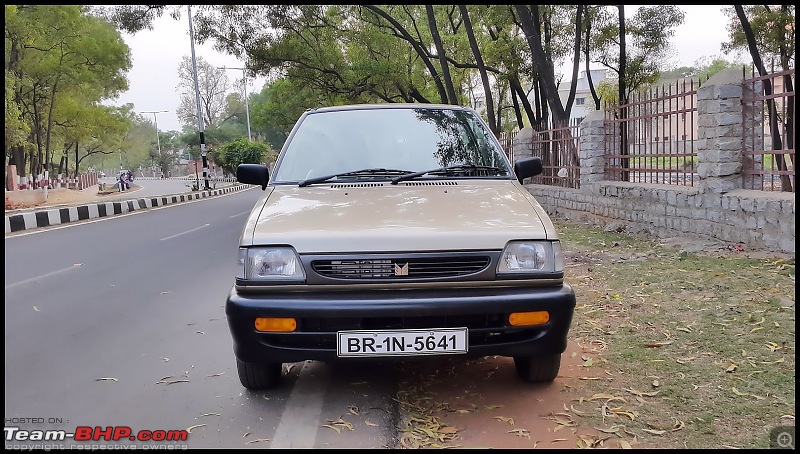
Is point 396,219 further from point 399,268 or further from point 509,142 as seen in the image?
point 509,142

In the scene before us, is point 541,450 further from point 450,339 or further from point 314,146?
point 314,146

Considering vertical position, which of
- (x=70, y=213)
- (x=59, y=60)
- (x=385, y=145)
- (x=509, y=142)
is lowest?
(x=70, y=213)

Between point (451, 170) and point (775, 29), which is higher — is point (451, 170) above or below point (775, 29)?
below

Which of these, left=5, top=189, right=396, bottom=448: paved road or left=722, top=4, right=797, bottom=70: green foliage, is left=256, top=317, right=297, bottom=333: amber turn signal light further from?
left=722, top=4, right=797, bottom=70: green foliage

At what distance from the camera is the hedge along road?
3.01m

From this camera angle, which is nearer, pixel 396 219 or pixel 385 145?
pixel 396 219

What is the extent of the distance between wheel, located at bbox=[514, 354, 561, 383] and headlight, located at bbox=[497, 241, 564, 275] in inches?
23.3

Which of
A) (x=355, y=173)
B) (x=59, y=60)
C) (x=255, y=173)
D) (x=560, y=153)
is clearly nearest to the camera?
(x=355, y=173)

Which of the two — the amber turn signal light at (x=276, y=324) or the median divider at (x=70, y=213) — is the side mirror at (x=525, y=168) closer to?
the amber turn signal light at (x=276, y=324)

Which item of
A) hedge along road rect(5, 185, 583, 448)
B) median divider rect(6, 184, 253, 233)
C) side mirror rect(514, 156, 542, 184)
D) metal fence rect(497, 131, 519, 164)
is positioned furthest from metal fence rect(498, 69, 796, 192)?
median divider rect(6, 184, 253, 233)

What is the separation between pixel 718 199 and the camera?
754 centimetres

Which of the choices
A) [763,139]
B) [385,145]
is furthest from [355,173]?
[763,139]

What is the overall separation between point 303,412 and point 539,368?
1320 mm

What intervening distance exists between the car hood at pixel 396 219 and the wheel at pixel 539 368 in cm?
Answer: 77
